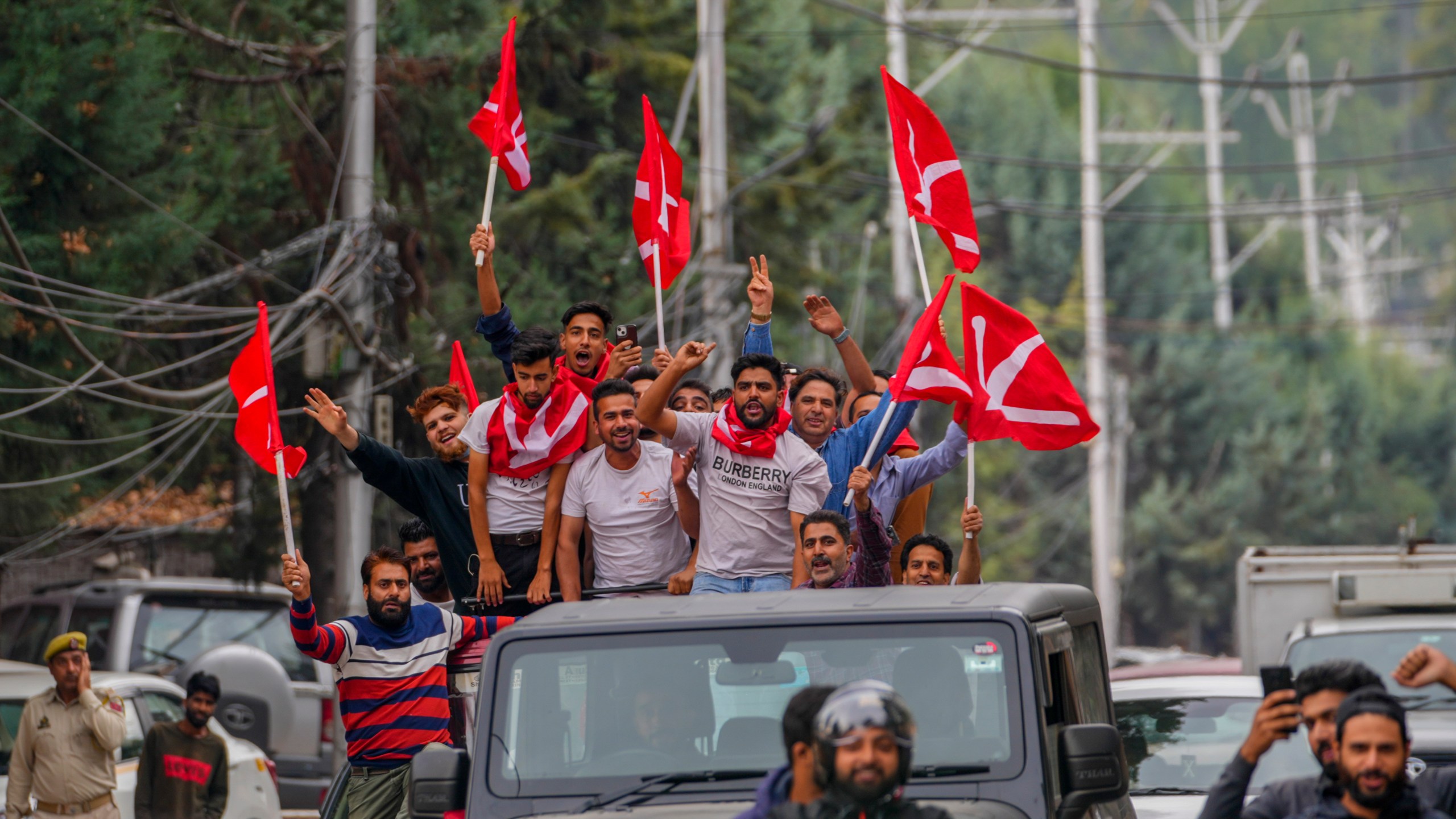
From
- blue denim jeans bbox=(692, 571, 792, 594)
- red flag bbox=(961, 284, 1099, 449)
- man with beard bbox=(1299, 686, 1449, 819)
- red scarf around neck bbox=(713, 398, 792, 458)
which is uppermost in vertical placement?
red flag bbox=(961, 284, 1099, 449)

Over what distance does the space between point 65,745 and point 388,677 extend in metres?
4.62

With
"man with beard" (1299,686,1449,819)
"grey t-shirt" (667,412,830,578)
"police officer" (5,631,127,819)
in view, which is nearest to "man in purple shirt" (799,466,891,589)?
"grey t-shirt" (667,412,830,578)

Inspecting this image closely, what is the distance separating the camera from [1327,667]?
5.03 m

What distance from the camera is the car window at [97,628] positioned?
15.1 meters

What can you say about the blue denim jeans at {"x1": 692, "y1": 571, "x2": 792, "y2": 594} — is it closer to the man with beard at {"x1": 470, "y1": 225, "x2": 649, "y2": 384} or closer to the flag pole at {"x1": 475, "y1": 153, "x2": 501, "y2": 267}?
the man with beard at {"x1": 470, "y1": 225, "x2": 649, "y2": 384}

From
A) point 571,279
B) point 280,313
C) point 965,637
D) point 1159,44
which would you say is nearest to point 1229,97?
point 1159,44

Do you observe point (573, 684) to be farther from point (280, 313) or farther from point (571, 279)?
point (571, 279)

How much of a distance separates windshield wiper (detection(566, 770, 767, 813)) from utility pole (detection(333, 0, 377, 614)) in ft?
28.4

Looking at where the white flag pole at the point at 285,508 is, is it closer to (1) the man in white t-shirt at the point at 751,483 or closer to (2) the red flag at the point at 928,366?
(1) the man in white t-shirt at the point at 751,483

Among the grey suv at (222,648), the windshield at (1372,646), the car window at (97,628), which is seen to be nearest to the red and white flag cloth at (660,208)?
the windshield at (1372,646)

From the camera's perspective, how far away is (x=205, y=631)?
1581 cm

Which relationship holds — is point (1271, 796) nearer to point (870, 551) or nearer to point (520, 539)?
point (870, 551)

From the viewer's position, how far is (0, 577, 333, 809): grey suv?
49.2ft

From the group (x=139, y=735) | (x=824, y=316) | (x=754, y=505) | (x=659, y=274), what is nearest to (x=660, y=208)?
(x=659, y=274)
